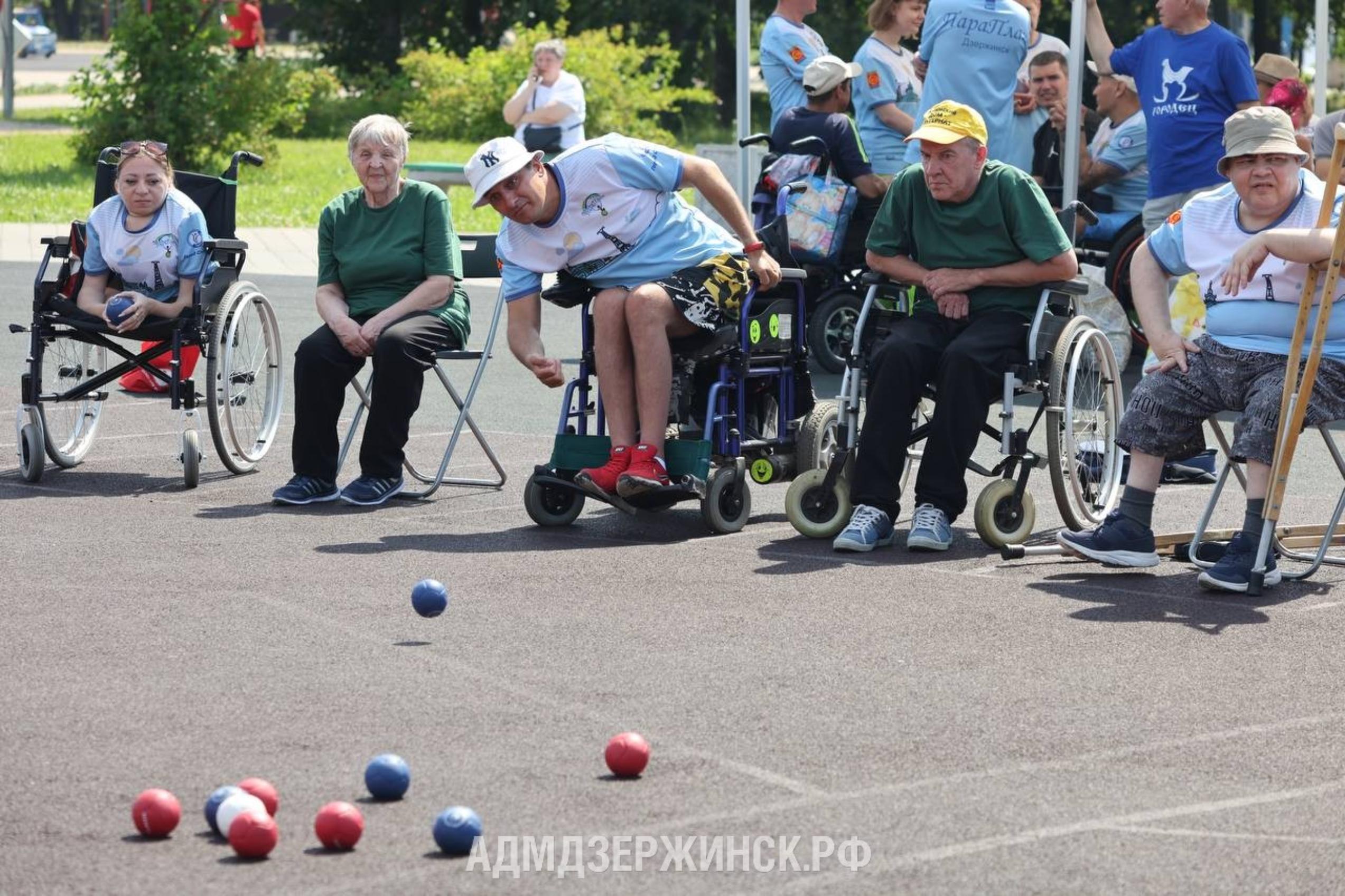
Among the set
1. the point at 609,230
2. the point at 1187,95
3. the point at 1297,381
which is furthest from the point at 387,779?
the point at 1187,95

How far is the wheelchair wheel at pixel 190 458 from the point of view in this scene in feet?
27.9

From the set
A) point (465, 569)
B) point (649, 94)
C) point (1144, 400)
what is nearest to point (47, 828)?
point (465, 569)

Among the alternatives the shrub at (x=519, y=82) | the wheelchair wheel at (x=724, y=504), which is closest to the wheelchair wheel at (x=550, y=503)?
the wheelchair wheel at (x=724, y=504)

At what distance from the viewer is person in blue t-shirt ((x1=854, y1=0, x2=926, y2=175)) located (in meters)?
11.4

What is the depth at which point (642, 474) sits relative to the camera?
7609mm

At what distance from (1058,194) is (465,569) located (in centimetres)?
608

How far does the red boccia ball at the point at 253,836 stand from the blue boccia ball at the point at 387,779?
14.3 inches

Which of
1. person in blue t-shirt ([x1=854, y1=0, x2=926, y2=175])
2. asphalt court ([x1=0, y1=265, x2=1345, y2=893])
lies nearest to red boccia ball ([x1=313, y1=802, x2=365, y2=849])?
asphalt court ([x1=0, y1=265, x2=1345, y2=893])

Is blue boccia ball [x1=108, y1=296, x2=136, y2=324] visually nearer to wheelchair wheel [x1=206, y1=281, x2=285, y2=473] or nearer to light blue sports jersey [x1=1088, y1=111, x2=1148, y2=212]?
wheelchair wheel [x1=206, y1=281, x2=285, y2=473]

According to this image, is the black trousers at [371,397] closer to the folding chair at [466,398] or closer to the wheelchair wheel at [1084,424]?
the folding chair at [466,398]

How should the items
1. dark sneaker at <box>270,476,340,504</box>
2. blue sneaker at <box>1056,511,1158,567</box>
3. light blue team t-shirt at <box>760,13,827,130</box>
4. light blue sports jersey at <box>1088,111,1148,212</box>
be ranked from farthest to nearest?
light blue sports jersey at <box>1088,111,1148,212</box> → light blue team t-shirt at <box>760,13,827,130</box> → dark sneaker at <box>270,476,340,504</box> → blue sneaker at <box>1056,511,1158,567</box>

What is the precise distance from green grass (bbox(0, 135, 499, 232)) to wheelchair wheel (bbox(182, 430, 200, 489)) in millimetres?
10127

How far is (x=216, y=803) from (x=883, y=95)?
7860 mm

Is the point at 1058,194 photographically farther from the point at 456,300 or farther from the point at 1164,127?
the point at 456,300
